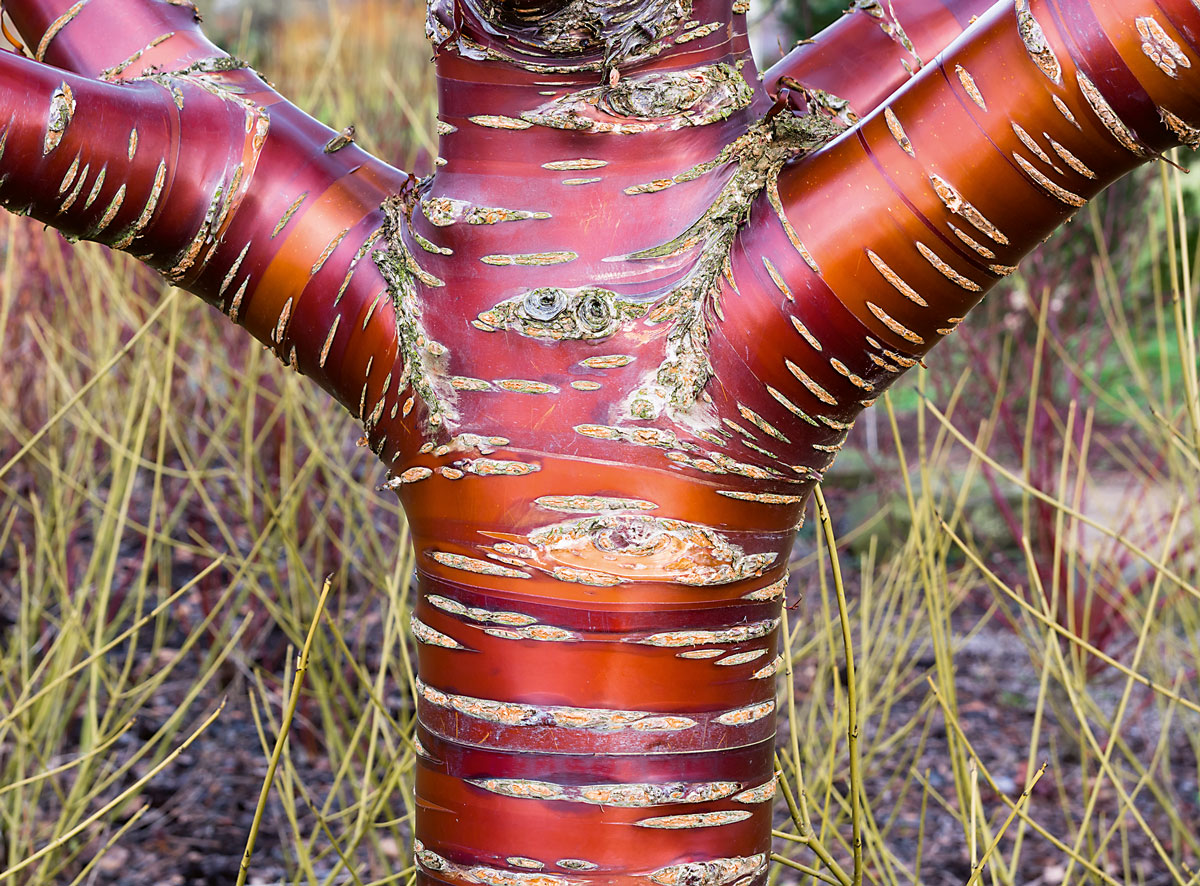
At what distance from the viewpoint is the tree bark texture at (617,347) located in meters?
0.54

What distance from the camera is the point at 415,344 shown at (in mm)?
592

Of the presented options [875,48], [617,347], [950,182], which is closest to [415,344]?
[617,347]

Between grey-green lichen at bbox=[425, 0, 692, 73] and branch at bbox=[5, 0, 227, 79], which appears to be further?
branch at bbox=[5, 0, 227, 79]

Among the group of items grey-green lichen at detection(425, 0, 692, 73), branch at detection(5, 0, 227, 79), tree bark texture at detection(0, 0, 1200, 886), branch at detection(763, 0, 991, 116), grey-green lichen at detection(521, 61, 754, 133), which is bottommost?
tree bark texture at detection(0, 0, 1200, 886)

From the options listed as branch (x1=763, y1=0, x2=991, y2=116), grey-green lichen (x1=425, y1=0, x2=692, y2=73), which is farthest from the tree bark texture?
branch (x1=763, y1=0, x2=991, y2=116)

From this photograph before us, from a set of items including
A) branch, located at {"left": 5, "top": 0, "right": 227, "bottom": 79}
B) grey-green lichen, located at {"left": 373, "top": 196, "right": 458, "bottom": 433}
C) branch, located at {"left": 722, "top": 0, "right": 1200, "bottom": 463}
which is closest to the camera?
branch, located at {"left": 722, "top": 0, "right": 1200, "bottom": 463}

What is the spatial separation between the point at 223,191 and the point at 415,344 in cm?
15

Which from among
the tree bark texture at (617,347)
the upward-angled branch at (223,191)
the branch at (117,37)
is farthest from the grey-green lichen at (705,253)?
the branch at (117,37)

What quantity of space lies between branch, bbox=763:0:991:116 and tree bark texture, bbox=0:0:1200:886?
15 centimetres

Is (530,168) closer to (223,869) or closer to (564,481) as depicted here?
(564,481)

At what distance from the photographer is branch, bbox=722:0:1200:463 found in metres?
0.48

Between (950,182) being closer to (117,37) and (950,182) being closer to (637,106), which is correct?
(637,106)

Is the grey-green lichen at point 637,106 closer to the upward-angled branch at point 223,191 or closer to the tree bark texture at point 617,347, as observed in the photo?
the tree bark texture at point 617,347

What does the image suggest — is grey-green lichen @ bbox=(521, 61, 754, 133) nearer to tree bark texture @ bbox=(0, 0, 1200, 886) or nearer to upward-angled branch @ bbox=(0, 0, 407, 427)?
tree bark texture @ bbox=(0, 0, 1200, 886)
